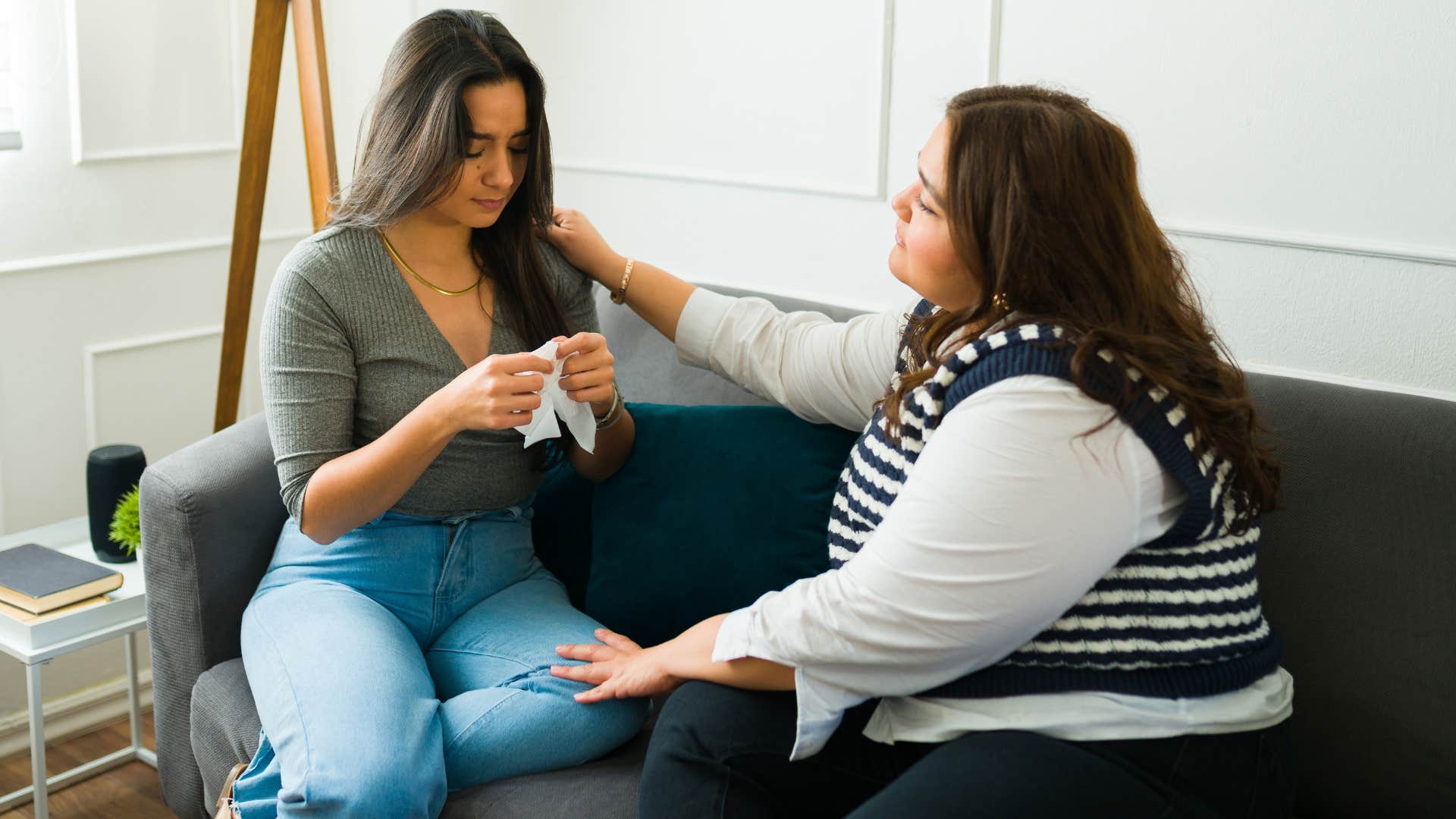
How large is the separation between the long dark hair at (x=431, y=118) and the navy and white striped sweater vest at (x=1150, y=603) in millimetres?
723

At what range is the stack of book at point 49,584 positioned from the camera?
1943 mm

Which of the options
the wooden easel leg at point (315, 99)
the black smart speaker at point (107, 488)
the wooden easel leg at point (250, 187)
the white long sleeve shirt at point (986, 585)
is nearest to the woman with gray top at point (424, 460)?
the white long sleeve shirt at point (986, 585)

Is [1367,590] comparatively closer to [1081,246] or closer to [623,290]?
[1081,246]

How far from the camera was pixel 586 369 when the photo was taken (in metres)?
1.67

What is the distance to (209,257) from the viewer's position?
2.73 metres

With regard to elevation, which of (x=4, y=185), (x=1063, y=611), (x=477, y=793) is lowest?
(x=477, y=793)

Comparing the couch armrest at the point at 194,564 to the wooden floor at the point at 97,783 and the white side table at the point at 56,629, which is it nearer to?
the white side table at the point at 56,629

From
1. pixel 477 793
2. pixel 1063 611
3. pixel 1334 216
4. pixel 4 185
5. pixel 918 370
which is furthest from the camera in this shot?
pixel 4 185

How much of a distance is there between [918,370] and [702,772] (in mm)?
506

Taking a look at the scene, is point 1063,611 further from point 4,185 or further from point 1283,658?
point 4,185

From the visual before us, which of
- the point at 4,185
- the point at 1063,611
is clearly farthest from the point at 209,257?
the point at 1063,611

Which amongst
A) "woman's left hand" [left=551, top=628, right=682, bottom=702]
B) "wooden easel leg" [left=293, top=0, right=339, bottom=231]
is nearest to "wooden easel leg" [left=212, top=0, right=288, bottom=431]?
"wooden easel leg" [left=293, top=0, right=339, bottom=231]

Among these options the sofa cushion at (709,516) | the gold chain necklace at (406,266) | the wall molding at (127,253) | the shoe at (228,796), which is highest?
the gold chain necklace at (406,266)

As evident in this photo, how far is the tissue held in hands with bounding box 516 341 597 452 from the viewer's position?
63.5 inches
